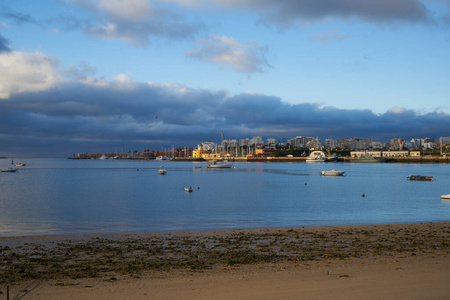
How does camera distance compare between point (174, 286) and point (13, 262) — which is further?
point (13, 262)

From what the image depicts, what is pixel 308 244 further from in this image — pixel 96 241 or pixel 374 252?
pixel 96 241

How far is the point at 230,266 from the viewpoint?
11.4m

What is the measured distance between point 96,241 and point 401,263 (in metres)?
11.1

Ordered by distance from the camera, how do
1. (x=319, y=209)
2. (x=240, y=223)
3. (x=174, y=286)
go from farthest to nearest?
(x=319, y=209) < (x=240, y=223) < (x=174, y=286)

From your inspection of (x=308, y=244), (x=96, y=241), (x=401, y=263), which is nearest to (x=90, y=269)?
(x=96, y=241)

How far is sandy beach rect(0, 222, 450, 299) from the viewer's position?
905 centimetres

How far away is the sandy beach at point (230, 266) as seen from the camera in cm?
905

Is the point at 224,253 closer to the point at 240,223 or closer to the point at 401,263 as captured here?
the point at 401,263

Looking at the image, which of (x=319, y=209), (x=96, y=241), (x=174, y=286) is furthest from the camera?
(x=319, y=209)

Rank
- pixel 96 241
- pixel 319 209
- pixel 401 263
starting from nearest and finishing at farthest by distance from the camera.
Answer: pixel 401 263 < pixel 96 241 < pixel 319 209

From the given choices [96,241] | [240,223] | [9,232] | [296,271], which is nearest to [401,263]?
[296,271]

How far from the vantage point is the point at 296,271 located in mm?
10805

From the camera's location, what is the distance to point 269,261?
12.0 m

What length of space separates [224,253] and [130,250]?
3.26m
